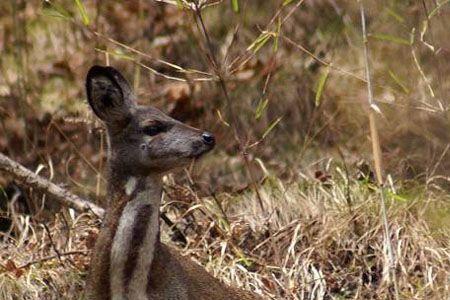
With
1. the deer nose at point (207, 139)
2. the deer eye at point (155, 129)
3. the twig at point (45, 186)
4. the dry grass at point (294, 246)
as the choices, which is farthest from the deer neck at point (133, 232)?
the twig at point (45, 186)

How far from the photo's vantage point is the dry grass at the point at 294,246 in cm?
750

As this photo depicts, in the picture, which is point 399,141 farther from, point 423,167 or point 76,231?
point 76,231

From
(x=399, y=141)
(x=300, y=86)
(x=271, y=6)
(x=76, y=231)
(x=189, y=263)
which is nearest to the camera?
(x=189, y=263)

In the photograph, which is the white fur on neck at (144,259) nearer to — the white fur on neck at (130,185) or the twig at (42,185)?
the white fur on neck at (130,185)

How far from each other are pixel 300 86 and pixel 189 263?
394 centimetres

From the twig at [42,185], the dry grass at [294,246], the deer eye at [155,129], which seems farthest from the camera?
the twig at [42,185]

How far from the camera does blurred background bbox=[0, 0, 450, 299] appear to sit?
8258 millimetres

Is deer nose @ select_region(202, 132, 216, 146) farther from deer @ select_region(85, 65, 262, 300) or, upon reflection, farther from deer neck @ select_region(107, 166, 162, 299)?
deer neck @ select_region(107, 166, 162, 299)

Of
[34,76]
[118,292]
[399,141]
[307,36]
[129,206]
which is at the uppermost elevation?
[307,36]

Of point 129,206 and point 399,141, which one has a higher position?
point 399,141

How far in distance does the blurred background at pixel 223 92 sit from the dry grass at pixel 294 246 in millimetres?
162

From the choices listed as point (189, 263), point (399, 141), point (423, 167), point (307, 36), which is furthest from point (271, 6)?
point (189, 263)

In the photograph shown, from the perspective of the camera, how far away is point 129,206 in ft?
20.0

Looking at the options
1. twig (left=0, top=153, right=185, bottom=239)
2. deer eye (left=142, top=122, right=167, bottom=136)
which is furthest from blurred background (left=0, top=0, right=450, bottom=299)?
deer eye (left=142, top=122, right=167, bottom=136)
